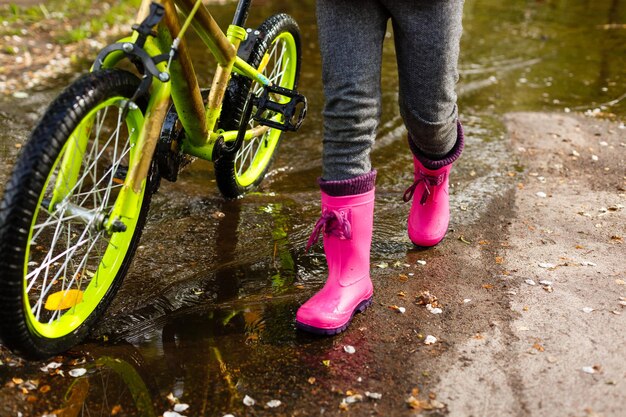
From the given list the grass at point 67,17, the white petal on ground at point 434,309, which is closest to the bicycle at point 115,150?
the white petal on ground at point 434,309

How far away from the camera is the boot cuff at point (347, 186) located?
6.98 ft

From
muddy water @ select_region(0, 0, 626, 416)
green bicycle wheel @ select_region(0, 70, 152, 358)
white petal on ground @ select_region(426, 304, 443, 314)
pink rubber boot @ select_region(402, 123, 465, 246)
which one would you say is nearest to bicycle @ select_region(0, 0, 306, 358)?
green bicycle wheel @ select_region(0, 70, 152, 358)

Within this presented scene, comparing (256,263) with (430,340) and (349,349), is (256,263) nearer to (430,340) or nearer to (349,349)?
(349,349)

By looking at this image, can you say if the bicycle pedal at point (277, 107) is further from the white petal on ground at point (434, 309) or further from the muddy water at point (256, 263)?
the white petal on ground at point (434, 309)

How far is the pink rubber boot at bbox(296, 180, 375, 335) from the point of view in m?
2.11

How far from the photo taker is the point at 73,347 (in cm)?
203

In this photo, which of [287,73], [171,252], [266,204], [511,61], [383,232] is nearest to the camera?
[171,252]

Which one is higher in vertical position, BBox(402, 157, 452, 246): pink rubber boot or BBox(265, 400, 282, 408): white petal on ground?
BBox(402, 157, 452, 246): pink rubber boot

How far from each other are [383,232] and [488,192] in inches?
24.6

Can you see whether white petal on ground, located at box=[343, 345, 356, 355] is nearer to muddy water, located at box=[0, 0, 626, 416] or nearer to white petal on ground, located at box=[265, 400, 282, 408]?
muddy water, located at box=[0, 0, 626, 416]

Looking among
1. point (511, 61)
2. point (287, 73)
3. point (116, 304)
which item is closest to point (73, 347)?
point (116, 304)

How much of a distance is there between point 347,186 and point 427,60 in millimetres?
435

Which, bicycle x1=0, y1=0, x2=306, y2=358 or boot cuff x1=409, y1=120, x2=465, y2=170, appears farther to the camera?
boot cuff x1=409, y1=120, x2=465, y2=170

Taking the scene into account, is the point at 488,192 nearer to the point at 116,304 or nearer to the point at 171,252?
the point at 171,252
